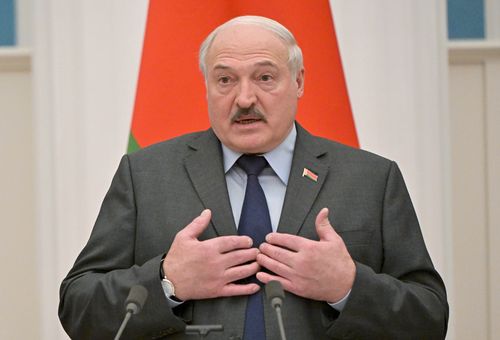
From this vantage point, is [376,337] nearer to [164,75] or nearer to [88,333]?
[88,333]

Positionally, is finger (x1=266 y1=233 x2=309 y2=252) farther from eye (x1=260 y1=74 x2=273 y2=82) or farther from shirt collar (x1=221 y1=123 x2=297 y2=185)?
eye (x1=260 y1=74 x2=273 y2=82)

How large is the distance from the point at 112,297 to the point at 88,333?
13 cm

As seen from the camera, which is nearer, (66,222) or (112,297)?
(112,297)

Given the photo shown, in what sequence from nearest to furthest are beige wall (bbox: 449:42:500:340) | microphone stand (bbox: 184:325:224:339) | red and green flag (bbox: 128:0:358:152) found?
1. microphone stand (bbox: 184:325:224:339)
2. red and green flag (bbox: 128:0:358:152)
3. beige wall (bbox: 449:42:500:340)

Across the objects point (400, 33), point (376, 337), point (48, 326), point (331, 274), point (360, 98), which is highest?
point (400, 33)

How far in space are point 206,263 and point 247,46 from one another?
25.9 inches

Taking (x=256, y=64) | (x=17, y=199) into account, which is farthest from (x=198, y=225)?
(x=17, y=199)

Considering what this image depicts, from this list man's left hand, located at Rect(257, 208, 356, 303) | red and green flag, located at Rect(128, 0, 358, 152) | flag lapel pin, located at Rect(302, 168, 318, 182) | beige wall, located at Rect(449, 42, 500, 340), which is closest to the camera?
man's left hand, located at Rect(257, 208, 356, 303)

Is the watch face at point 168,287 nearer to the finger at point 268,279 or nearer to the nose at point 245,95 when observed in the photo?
the finger at point 268,279

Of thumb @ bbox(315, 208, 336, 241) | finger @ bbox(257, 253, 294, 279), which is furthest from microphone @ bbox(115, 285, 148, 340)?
thumb @ bbox(315, 208, 336, 241)

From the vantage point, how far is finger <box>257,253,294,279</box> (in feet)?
8.19

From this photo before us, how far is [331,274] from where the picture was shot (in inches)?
98.5

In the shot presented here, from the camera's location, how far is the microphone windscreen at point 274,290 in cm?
227

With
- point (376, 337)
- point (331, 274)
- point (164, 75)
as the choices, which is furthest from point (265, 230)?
point (164, 75)
